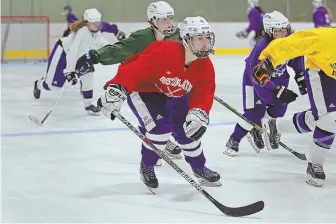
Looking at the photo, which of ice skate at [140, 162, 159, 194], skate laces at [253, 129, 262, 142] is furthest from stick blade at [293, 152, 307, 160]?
ice skate at [140, 162, 159, 194]

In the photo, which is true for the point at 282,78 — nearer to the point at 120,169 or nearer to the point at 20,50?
the point at 120,169

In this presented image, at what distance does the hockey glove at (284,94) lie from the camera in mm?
4117

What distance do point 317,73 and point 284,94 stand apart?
1.73 ft

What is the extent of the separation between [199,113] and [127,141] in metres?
1.88

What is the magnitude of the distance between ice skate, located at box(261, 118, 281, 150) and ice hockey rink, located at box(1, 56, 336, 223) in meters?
0.08

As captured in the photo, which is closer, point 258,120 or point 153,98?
point 153,98

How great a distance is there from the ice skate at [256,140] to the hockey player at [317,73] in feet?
2.73

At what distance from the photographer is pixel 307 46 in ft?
10.8

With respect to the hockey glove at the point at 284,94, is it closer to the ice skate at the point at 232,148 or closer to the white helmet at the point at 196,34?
the ice skate at the point at 232,148

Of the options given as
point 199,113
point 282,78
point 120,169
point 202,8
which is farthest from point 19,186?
point 202,8

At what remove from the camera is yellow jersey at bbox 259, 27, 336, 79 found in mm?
3285

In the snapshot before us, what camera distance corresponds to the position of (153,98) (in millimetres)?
3463

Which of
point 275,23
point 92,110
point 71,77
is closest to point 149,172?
point 275,23

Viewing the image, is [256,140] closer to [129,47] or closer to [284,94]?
[284,94]
